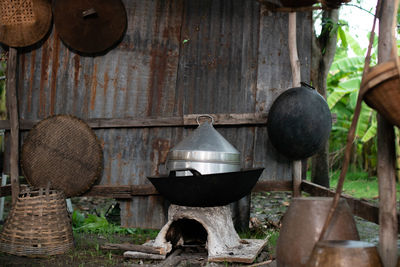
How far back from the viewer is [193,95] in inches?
212

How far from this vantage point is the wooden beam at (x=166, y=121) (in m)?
5.19

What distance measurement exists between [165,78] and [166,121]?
557mm

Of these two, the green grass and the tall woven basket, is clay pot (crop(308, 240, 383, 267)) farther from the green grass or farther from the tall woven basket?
the green grass

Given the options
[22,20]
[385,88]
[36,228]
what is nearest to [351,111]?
[22,20]

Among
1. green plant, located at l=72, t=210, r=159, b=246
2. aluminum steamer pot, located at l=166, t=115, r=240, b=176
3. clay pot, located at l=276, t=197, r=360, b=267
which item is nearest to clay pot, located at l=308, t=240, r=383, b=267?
clay pot, located at l=276, t=197, r=360, b=267

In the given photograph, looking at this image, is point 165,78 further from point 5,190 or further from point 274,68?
point 5,190

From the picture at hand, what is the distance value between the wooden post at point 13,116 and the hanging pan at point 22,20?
0.17 metres

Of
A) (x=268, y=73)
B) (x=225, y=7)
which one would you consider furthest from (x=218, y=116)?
(x=225, y=7)

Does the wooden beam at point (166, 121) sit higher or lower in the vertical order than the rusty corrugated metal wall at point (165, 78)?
lower

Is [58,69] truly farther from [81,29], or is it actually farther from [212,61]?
[212,61]

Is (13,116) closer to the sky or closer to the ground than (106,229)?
closer to the sky

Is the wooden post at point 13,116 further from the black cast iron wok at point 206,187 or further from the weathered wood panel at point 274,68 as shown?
the weathered wood panel at point 274,68

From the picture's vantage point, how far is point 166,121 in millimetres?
5348

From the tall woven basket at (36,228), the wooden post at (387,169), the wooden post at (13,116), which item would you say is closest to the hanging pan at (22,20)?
the wooden post at (13,116)
